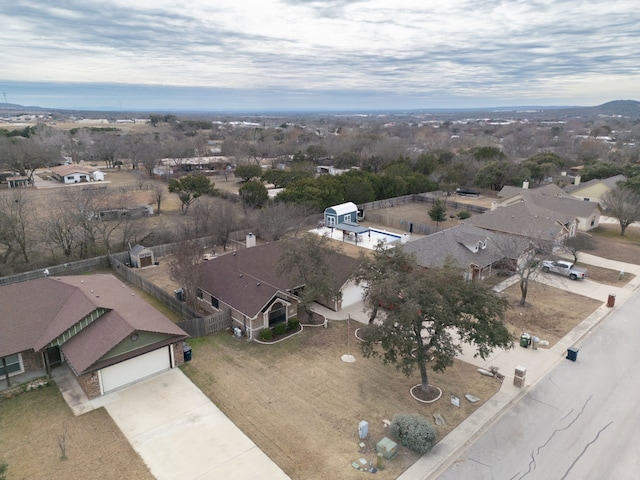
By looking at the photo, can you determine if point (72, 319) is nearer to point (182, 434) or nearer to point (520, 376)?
point (182, 434)

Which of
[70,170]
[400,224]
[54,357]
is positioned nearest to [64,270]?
[54,357]

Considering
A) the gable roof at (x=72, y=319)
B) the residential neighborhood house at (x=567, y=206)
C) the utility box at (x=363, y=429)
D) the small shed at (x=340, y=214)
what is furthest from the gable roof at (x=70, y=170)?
the utility box at (x=363, y=429)

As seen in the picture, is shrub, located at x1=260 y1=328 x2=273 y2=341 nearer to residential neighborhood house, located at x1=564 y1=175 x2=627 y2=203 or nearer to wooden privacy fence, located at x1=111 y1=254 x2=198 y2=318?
wooden privacy fence, located at x1=111 y1=254 x2=198 y2=318

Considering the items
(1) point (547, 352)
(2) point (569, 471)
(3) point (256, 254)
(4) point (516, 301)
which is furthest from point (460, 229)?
(2) point (569, 471)

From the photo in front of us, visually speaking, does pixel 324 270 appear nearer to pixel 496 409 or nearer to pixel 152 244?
pixel 496 409

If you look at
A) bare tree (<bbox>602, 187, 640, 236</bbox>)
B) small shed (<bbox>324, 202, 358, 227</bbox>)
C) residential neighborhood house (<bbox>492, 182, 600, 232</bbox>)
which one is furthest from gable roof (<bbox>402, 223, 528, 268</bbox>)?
bare tree (<bbox>602, 187, 640, 236</bbox>)

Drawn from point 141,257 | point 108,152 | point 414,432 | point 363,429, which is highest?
point 108,152

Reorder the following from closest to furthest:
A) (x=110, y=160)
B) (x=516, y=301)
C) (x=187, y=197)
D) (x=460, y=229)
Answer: (x=516, y=301) < (x=460, y=229) < (x=187, y=197) < (x=110, y=160)
